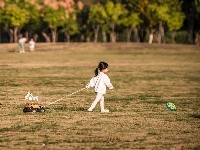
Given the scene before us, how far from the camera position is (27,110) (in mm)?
18969

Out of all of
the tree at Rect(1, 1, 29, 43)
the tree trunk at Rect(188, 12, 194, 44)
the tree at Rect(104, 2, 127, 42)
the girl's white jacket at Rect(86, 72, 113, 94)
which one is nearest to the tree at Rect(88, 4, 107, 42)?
the tree at Rect(104, 2, 127, 42)

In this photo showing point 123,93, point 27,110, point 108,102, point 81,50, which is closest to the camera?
point 27,110

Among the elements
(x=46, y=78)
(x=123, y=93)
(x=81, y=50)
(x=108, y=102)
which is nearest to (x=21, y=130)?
(x=108, y=102)

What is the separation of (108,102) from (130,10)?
104726mm

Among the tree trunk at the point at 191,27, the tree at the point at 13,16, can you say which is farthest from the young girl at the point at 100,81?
the tree at the point at 13,16

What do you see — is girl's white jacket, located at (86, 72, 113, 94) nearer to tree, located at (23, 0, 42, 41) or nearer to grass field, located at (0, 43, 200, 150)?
grass field, located at (0, 43, 200, 150)

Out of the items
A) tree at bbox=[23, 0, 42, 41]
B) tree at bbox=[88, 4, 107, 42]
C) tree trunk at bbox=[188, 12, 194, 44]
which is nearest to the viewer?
tree trunk at bbox=[188, 12, 194, 44]

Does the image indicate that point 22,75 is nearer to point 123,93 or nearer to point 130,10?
point 123,93

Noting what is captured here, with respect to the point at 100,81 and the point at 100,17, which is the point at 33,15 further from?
the point at 100,81

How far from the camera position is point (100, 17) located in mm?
126562

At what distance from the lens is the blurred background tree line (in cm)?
11675

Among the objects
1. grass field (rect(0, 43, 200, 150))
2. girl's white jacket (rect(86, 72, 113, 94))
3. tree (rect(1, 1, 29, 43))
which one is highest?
tree (rect(1, 1, 29, 43))

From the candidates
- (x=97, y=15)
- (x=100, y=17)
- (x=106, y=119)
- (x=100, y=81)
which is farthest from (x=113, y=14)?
(x=106, y=119)

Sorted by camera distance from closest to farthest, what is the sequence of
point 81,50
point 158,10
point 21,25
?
point 81,50, point 158,10, point 21,25
